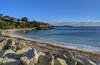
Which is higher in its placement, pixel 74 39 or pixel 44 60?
pixel 44 60

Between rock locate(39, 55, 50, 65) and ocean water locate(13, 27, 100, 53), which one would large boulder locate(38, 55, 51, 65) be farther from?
ocean water locate(13, 27, 100, 53)

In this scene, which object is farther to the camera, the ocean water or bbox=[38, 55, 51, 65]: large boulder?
the ocean water

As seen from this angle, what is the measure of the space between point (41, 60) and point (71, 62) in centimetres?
102

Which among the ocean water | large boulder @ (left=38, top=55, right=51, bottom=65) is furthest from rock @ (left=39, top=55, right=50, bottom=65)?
the ocean water

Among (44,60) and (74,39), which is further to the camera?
(74,39)

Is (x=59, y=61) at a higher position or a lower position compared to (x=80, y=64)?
higher

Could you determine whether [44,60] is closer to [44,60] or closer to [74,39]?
[44,60]

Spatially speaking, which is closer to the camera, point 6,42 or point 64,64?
point 64,64

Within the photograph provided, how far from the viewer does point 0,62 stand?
3.01 metres

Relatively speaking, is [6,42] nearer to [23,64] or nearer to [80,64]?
[23,64]

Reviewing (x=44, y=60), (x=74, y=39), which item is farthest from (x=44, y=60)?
(x=74, y=39)

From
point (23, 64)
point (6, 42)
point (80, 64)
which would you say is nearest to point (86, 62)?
point (80, 64)

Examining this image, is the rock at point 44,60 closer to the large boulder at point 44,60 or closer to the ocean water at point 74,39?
the large boulder at point 44,60

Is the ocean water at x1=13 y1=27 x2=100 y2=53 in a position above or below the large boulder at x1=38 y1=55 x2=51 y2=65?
below
